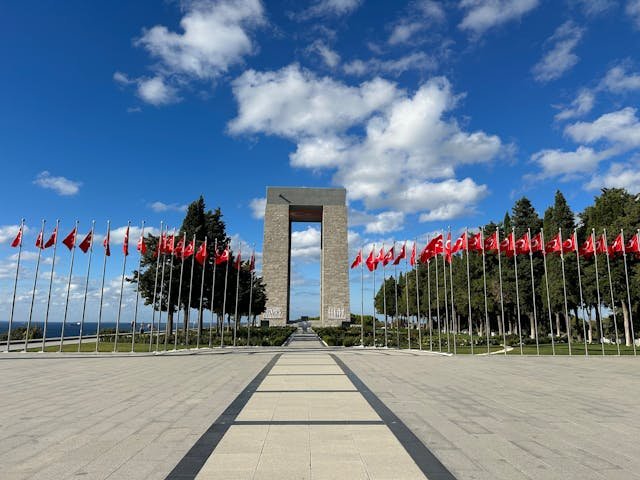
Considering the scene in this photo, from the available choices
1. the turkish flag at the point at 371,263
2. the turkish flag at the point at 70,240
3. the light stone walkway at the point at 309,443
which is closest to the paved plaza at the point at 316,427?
the light stone walkway at the point at 309,443

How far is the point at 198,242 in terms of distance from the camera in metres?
40.6

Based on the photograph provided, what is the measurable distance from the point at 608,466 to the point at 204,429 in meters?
6.19

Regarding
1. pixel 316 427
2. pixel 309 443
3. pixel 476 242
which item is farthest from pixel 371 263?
pixel 309 443

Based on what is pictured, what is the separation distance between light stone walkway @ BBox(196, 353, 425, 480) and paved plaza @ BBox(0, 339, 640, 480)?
0.09 ft

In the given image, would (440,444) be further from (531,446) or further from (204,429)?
(204,429)

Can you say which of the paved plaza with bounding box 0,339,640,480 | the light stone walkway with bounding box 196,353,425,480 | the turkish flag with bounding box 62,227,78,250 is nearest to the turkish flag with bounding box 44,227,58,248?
the turkish flag with bounding box 62,227,78,250

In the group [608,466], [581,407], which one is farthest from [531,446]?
[581,407]

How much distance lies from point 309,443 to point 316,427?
1.05 m

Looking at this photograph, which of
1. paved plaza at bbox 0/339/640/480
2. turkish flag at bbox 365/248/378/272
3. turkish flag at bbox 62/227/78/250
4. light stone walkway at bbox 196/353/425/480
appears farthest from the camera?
turkish flag at bbox 365/248/378/272

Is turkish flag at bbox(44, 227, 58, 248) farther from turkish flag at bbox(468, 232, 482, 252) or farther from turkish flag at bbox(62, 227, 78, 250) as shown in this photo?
turkish flag at bbox(468, 232, 482, 252)

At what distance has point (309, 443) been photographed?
6852mm

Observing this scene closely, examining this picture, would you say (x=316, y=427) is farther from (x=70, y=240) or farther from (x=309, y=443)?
(x=70, y=240)

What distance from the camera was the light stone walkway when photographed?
558 centimetres

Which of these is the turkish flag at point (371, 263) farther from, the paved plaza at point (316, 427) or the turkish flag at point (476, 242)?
the paved plaza at point (316, 427)
